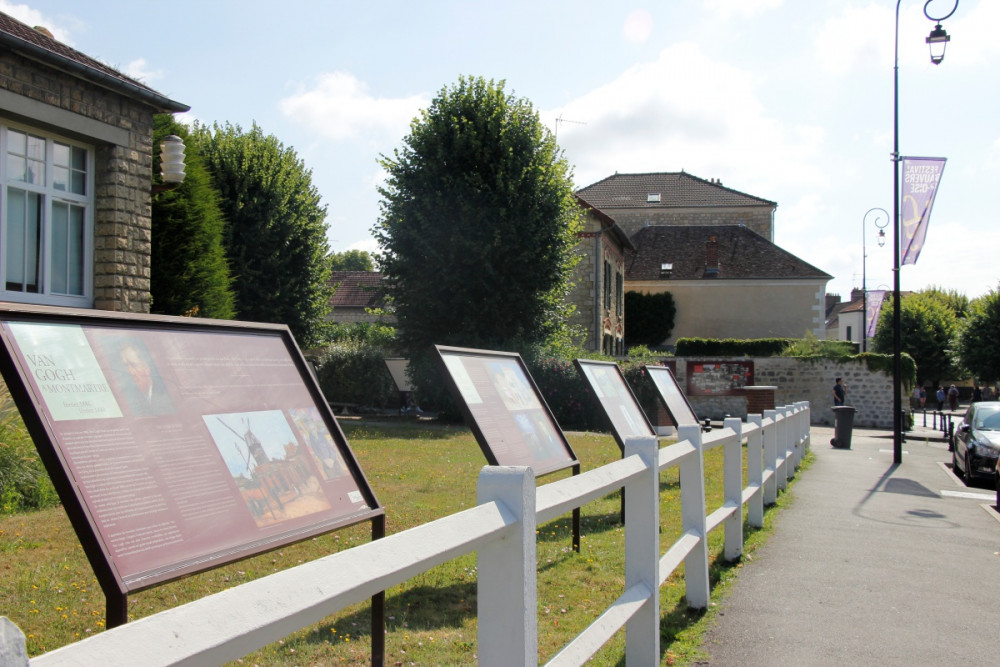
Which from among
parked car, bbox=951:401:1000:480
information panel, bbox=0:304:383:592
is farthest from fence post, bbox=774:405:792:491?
information panel, bbox=0:304:383:592

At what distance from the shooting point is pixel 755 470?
8.23 meters

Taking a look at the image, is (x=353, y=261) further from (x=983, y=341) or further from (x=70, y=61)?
(x=70, y=61)

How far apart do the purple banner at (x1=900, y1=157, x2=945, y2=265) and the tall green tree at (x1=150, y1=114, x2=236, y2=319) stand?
1439 cm

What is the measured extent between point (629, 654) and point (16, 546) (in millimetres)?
4769

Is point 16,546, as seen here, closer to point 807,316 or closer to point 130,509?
point 130,509

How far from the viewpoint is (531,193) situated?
22641mm

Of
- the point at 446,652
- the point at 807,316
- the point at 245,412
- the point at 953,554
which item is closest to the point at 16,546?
the point at 446,652

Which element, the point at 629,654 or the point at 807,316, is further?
the point at 807,316

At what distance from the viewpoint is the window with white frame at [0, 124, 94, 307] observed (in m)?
11.2

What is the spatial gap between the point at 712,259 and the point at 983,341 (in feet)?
54.8

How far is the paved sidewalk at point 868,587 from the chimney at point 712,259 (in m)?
37.9

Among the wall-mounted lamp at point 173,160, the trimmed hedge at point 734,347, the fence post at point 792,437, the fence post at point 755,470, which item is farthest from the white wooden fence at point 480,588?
the trimmed hedge at point 734,347

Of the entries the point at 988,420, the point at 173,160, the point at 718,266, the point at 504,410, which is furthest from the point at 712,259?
the point at 504,410

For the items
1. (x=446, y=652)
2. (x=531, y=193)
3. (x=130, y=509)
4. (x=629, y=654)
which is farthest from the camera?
(x=531, y=193)
